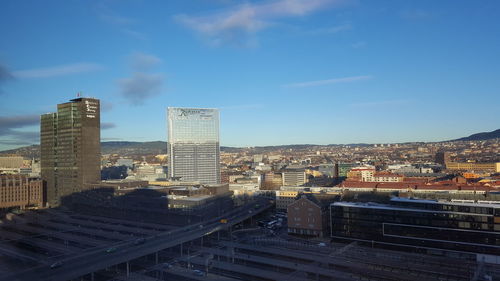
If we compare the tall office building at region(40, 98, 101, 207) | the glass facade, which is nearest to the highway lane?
the glass facade

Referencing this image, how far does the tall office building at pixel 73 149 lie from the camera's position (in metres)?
47.1

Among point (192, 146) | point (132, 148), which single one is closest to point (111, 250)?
point (192, 146)

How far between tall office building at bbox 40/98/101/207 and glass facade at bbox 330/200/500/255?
3069 centimetres

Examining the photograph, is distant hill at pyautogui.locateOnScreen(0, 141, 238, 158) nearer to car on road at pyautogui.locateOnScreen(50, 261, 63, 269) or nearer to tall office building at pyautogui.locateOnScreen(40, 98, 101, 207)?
tall office building at pyautogui.locateOnScreen(40, 98, 101, 207)

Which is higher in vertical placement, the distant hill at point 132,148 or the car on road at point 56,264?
the distant hill at point 132,148

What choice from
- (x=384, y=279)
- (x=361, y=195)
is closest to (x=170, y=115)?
(x=361, y=195)

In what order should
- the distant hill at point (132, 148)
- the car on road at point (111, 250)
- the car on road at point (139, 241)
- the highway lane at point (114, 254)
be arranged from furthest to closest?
1. the distant hill at point (132, 148)
2. the car on road at point (139, 241)
3. the car on road at point (111, 250)
4. the highway lane at point (114, 254)

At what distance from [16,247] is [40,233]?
180 inches

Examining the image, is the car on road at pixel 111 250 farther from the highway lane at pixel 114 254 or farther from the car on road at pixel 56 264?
the car on road at pixel 56 264

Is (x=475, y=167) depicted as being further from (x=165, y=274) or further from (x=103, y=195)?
(x=165, y=274)

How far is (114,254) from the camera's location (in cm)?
2394

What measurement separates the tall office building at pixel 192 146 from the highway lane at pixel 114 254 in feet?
102

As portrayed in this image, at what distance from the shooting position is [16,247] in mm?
26375

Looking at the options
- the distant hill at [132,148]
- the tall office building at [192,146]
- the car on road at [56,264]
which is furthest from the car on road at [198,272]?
the distant hill at [132,148]
